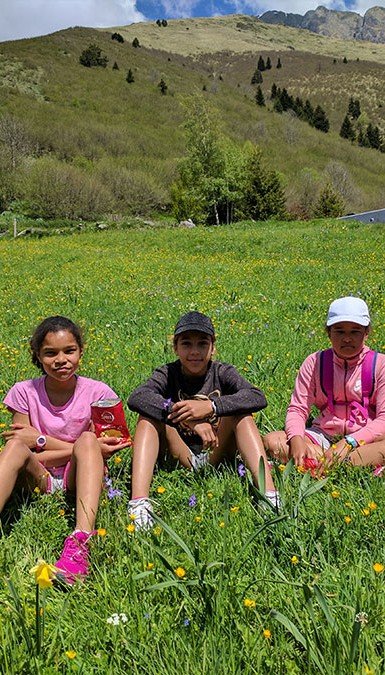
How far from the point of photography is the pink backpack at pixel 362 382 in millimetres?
3443

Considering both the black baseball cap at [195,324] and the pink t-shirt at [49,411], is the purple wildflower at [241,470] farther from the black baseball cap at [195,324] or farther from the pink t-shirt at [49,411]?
the pink t-shirt at [49,411]

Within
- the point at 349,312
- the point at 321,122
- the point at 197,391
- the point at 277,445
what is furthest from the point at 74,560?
the point at 321,122

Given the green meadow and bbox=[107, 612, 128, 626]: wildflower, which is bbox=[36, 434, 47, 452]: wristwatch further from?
bbox=[107, 612, 128, 626]: wildflower

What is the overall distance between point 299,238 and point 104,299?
951 centimetres

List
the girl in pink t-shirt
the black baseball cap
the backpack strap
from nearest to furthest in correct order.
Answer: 1. the girl in pink t-shirt
2. the black baseball cap
3. the backpack strap

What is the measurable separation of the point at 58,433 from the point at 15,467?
61 cm

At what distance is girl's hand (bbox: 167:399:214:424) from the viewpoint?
10.1 feet

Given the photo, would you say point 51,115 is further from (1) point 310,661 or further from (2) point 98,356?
(1) point 310,661

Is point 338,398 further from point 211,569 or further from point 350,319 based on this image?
point 211,569

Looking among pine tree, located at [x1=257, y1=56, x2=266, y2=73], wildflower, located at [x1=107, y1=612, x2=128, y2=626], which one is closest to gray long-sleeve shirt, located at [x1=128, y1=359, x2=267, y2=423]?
wildflower, located at [x1=107, y1=612, x2=128, y2=626]

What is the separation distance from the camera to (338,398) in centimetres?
356

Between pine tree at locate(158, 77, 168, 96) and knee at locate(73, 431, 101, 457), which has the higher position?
pine tree at locate(158, 77, 168, 96)

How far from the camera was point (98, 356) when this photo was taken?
5.69m

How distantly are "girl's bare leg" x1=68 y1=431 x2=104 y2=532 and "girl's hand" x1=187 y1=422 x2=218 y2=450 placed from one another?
63 centimetres
